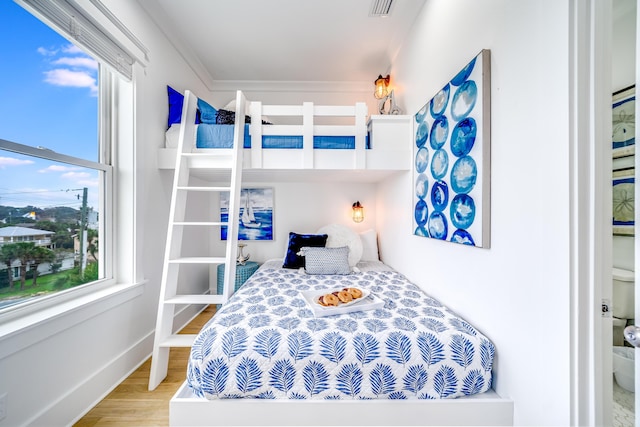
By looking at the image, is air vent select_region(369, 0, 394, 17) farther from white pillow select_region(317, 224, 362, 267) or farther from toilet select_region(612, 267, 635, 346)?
toilet select_region(612, 267, 635, 346)

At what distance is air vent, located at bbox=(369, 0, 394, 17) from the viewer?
1997mm

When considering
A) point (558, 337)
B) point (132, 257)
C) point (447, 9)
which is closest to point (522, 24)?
point (447, 9)

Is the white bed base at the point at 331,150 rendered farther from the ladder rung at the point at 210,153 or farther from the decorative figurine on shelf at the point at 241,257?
the decorative figurine on shelf at the point at 241,257

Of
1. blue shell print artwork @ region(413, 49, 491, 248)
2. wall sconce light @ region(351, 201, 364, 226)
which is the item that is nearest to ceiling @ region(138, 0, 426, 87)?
blue shell print artwork @ region(413, 49, 491, 248)

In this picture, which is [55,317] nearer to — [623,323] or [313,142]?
[313,142]

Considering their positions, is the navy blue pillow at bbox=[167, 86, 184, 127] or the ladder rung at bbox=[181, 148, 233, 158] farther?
the navy blue pillow at bbox=[167, 86, 184, 127]

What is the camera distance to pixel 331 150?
2209 millimetres

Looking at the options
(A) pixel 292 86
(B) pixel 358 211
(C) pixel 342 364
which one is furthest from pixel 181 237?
(A) pixel 292 86

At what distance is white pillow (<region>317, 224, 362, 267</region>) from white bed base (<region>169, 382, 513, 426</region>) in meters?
1.68

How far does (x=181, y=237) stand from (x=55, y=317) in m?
0.85

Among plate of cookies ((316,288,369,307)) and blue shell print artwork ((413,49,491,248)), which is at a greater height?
blue shell print artwork ((413,49,491,248))

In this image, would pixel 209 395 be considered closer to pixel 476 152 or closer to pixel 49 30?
pixel 476 152

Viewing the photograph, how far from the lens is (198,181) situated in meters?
3.02

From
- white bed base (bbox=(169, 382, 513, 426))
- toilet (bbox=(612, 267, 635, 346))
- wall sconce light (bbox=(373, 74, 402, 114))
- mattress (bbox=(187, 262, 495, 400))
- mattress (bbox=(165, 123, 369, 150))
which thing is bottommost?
white bed base (bbox=(169, 382, 513, 426))
